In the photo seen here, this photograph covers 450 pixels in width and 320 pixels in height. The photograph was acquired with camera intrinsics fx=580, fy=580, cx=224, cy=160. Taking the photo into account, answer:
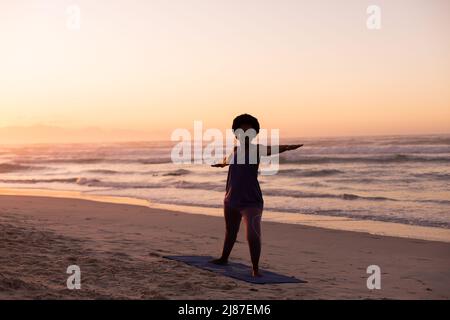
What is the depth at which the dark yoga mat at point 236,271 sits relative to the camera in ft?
21.8

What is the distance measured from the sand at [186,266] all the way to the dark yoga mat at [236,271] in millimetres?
164

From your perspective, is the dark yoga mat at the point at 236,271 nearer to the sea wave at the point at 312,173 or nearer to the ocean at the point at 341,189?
the ocean at the point at 341,189

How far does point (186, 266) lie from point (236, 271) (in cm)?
67

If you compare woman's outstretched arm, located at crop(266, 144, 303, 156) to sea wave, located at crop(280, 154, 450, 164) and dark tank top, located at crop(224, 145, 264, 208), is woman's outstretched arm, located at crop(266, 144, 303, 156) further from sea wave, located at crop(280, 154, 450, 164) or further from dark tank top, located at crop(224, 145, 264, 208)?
sea wave, located at crop(280, 154, 450, 164)

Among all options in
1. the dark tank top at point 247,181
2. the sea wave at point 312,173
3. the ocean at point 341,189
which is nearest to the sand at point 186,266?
the dark tank top at point 247,181

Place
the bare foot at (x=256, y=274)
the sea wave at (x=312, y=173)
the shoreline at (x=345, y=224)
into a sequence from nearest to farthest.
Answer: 1. the bare foot at (x=256, y=274)
2. the shoreline at (x=345, y=224)
3. the sea wave at (x=312, y=173)

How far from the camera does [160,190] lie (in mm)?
22656

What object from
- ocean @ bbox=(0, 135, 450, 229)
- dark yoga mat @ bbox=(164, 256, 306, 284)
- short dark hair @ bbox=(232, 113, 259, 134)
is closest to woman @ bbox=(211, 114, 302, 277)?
short dark hair @ bbox=(232, 113, 259, 134)

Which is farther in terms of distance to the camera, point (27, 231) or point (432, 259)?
point (27, 231)

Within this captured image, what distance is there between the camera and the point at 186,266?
23.9 ft
